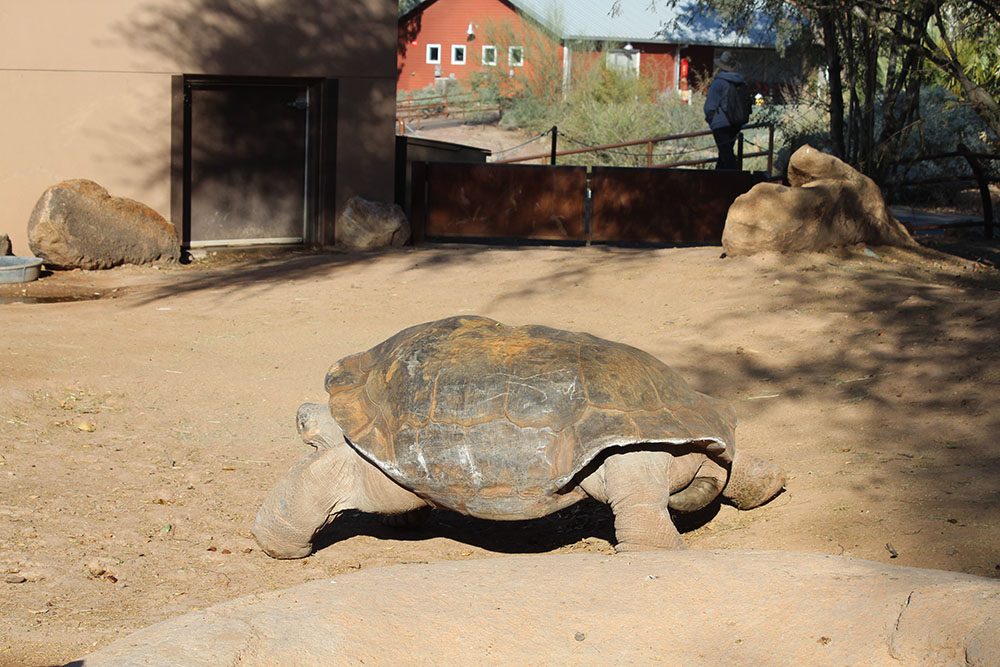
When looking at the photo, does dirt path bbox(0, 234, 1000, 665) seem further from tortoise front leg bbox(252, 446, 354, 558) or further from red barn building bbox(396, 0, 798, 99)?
red barn building bbox(396, 0, 798, 99)

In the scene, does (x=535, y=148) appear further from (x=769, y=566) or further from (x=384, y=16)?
(x=769, y=566)

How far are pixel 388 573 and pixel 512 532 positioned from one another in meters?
1.79

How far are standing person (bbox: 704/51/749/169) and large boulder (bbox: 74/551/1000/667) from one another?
13441mm

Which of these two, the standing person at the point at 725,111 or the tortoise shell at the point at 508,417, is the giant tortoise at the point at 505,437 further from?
the standing person at the point at 725,111

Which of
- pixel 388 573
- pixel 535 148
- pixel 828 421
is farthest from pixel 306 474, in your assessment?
pixel 535 148

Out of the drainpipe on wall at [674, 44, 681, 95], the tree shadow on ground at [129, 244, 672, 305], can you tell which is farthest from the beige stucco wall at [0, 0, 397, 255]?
the drainpipe on wall at [674, 44, 681, 95]

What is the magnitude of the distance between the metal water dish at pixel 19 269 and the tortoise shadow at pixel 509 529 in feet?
24.8

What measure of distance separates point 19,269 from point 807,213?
28.8ft

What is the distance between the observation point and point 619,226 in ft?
50.3

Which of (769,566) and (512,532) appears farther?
(512,532)


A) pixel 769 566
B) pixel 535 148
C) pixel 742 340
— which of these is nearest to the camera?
pixel 769 566

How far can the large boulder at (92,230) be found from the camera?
12.2m

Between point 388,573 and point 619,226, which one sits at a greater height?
point 619,226

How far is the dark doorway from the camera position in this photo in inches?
550
